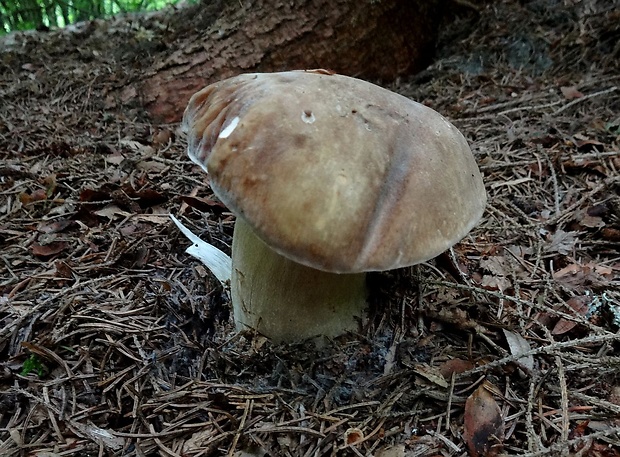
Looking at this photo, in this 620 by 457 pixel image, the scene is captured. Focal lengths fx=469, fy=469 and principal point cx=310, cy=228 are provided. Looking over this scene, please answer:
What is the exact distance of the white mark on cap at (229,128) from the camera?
139cm

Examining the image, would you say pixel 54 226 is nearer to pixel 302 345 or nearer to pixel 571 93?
pixel 302 345

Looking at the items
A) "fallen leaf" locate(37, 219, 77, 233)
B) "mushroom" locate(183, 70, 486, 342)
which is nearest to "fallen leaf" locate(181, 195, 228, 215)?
"fallen leaf" locate(37, 219, 77, 233)

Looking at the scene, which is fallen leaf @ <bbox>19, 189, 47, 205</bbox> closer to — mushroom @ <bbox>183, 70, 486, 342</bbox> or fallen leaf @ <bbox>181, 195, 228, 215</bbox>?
fallen leaf @ <bbox>181, 195, 228, 215</bbox>

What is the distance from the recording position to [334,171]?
4.17 feet

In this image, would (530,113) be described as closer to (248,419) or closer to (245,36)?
(245,36)

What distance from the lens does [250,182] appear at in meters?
1.29

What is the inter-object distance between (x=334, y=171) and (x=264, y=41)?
2717 mm

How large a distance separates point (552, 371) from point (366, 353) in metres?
0.66

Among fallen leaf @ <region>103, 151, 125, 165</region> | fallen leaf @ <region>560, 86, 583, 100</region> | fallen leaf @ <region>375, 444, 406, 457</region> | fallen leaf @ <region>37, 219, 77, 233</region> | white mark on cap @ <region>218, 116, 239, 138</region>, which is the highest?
white mark on cap @ <region>218, 116, 239, 138</region>

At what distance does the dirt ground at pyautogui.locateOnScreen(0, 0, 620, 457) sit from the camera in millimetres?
1537

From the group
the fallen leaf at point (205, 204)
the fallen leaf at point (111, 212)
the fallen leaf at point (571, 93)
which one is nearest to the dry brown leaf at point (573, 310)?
the fallen leaf at point (205, 204)

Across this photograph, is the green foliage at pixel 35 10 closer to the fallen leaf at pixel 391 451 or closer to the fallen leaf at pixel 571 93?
the fallen leaf at pixel 571 93

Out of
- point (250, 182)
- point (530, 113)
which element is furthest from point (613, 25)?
point (250, 182)

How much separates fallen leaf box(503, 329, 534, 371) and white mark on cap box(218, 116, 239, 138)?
4.22ft
